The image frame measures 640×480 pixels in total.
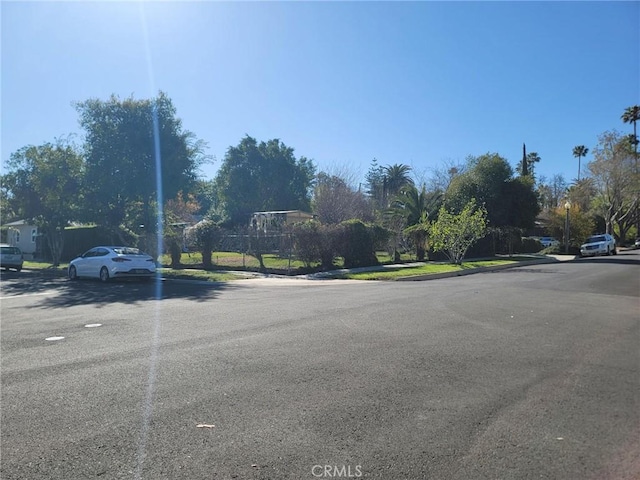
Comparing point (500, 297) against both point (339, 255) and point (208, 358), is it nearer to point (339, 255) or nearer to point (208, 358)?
point (208, 358)

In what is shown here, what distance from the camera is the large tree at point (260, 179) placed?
54625 mm

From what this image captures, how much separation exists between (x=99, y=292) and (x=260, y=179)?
130ft

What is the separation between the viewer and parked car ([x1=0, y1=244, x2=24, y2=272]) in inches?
1056

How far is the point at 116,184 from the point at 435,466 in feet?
78.7

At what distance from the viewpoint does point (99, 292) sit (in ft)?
52.0

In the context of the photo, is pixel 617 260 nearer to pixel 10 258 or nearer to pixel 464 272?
pixel 464 272

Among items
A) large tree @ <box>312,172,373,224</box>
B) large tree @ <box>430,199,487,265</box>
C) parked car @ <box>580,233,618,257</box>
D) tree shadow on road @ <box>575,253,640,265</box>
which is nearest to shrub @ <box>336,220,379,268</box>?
large tree @ <box>430,199,487,265</box>

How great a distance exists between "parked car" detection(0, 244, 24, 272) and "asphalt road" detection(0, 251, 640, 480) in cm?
1894

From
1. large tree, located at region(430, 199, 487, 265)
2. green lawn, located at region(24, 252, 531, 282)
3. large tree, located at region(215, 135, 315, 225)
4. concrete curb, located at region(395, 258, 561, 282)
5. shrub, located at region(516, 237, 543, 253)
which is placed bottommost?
concrete curb, located at region(395, 258, 561, 282)

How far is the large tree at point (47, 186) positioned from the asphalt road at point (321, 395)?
1772 cm

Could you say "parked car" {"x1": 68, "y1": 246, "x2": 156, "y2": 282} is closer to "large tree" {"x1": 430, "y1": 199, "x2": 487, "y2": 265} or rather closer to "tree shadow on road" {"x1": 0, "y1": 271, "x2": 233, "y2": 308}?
"tree shadow on road" {"x1": 0, "y1": 271, "x2": 233, "y2": 308}

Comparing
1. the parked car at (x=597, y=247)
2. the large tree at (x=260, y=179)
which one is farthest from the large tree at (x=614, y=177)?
the large tree at (x=260, y=179)

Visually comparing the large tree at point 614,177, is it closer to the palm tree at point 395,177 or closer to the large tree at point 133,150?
the palm tree at point 395,177

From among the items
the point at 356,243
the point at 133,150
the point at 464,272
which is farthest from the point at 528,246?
the point at 133,150
